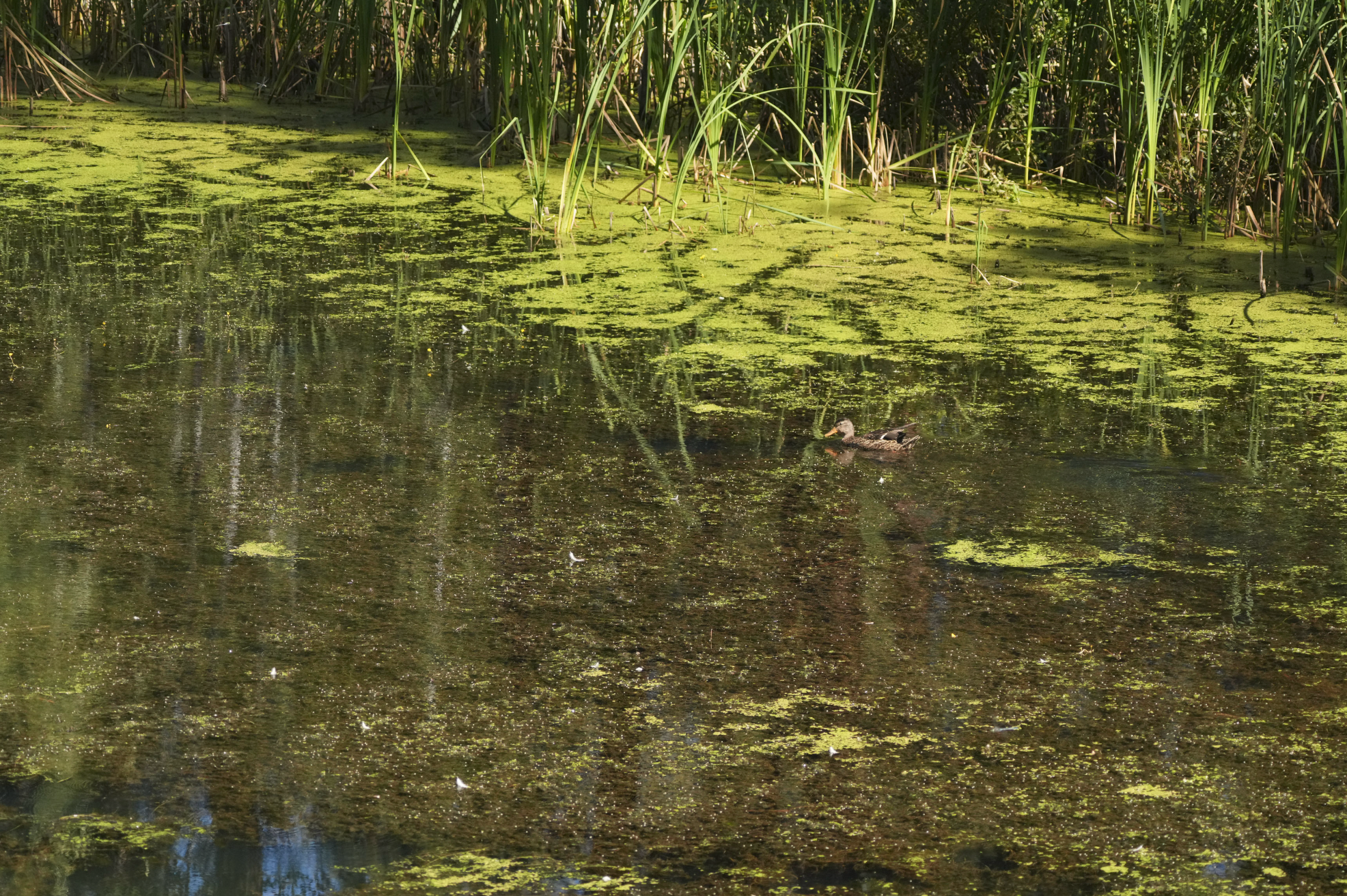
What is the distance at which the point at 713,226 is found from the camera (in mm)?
4629

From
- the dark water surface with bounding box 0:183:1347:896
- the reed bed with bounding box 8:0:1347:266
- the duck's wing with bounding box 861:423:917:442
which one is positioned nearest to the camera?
the dark water surface with bounding box 0:183:1347:896

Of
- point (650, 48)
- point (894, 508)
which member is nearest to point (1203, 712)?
point (894, 508)

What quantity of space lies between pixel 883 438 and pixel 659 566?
26.3 inches

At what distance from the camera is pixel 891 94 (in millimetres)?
5363

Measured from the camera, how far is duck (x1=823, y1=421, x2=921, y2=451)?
9.38ft

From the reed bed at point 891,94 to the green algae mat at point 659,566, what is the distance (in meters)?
0.36

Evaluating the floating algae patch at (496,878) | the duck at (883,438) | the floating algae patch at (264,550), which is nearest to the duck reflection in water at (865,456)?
the duck at (883,438)

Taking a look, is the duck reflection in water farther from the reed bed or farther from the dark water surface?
the reed bed

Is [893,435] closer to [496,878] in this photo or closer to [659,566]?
[659,566]

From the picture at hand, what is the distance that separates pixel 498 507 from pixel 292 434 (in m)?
0.51

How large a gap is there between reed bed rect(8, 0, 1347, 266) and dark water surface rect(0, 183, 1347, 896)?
1204 mm

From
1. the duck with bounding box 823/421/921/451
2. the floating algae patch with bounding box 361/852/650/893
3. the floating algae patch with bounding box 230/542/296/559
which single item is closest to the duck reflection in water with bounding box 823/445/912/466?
the duck with bounding box 823/421/921/451

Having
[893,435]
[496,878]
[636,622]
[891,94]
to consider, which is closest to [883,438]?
[893,435]

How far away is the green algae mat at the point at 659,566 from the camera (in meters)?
1.64
